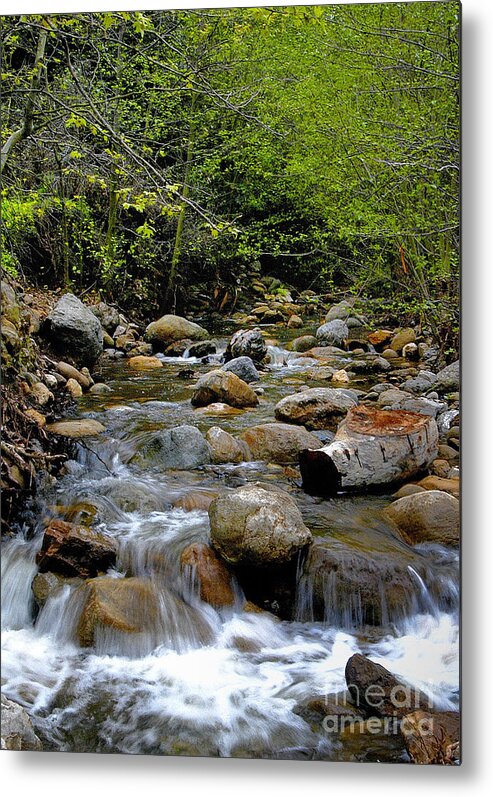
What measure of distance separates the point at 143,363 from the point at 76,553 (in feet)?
2.51

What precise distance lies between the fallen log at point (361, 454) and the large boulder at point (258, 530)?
0.50 feet

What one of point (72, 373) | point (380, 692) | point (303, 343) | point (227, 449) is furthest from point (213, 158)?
point (380, 692)

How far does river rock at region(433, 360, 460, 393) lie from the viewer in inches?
113

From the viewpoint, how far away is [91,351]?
3.22 m

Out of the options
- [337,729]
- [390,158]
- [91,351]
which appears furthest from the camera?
[91,351]

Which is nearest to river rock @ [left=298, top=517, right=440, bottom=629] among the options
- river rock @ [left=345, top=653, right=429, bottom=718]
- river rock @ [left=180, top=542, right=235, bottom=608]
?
river rock @ [left=345, top=653, right=429, bottom=718]

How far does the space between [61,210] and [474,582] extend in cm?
206

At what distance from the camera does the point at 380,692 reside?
280 cm

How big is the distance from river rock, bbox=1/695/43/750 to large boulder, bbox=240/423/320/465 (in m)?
1.26

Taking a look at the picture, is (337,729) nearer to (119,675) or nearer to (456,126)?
(119,675)

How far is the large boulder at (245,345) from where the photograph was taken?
3145 millimetres

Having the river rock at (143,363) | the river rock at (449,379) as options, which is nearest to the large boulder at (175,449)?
the river rock at (143,363)

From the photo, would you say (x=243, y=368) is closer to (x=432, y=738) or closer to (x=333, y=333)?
(x=333, y=333)

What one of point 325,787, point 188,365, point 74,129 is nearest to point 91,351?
point 188,365
